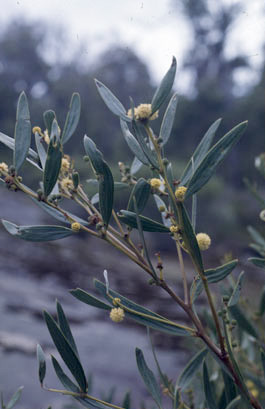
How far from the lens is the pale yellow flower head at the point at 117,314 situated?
0.39m

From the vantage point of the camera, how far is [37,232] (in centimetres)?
41

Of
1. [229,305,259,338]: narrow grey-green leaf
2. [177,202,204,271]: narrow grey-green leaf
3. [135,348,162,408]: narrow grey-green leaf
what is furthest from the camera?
[229,305,259,338]: narrow grey-green leaf

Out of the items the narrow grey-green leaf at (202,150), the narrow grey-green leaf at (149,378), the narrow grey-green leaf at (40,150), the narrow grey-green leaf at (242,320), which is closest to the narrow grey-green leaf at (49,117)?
the narrow grey-green leaf at (40,150)

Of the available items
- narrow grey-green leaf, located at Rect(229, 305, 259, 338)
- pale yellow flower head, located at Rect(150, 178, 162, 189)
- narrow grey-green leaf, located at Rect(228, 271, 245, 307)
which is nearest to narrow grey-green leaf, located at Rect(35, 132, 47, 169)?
pale yellow flower head, located at Rect(150, 178, 162, 189)

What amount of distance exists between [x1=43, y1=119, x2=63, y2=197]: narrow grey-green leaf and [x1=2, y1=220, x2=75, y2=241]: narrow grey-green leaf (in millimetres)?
38

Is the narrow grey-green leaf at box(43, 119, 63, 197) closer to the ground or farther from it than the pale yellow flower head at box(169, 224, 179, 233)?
farther from it

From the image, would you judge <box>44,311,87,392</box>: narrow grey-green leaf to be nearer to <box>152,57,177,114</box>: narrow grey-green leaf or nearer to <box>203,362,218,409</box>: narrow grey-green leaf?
<box>203,362,218,409</box>: narrow grey-green leaf

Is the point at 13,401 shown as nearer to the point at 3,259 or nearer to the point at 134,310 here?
the point at 134,310

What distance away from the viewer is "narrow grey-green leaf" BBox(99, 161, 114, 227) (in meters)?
0.39

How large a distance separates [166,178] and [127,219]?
57 millimetres

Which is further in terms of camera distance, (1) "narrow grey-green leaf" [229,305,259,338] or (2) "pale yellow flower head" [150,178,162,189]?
(1) "narrow grey-green leaf" [229,305,259,338]

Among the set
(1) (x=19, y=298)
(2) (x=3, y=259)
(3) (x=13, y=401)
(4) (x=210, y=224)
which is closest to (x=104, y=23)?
(3) (x=13, y=401)

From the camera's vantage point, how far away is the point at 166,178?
367 millimetres

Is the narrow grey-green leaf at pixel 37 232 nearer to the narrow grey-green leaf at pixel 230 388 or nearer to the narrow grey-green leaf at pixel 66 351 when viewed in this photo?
the narrow grey-green leaf at pixel 66 351
